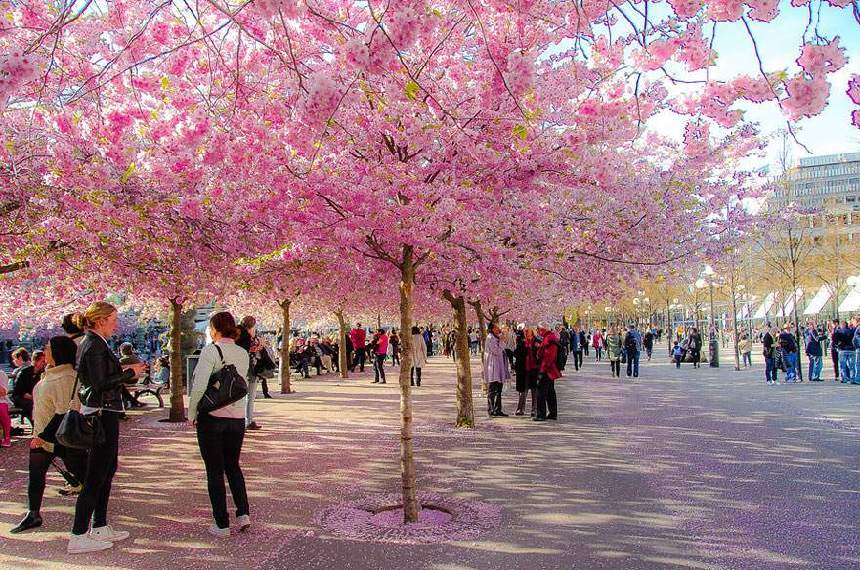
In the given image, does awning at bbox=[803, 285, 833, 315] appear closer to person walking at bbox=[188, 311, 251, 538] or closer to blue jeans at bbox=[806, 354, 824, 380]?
blue jeans at bbox=[806, 354, 824, 380]

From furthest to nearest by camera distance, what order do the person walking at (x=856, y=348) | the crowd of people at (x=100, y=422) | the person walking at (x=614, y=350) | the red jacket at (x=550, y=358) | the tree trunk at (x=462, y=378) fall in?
1. the person walking at (x=614, y=350)
2. the person walking at (x=856, y=348)
3. the red jacket at (x=550, y=358)
4. the tree trunk at (x=462, y=378)
5. the crowd of people at (x=100, y=422)

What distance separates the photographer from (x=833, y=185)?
121438 millimetres

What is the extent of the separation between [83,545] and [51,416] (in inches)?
51.4

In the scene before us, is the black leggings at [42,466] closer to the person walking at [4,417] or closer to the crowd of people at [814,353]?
the person walking at [4,417]

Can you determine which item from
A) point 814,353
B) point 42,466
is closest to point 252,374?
point 42,466

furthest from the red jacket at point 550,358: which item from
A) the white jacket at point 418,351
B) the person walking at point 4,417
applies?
the person walking at point 4,417

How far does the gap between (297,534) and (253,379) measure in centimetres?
617

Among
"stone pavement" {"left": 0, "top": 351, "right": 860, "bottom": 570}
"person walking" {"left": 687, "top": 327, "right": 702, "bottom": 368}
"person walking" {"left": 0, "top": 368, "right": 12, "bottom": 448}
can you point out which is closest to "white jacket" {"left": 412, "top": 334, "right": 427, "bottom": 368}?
"stone pavement" {"left": 0, "top": 351, "right": 860, "bottom": 570}

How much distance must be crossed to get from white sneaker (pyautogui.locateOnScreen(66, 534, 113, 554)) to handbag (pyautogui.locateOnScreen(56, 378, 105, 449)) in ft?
2.36

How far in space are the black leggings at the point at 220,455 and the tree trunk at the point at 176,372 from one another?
8.97 metres

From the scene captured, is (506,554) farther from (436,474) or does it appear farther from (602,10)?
(602,10)

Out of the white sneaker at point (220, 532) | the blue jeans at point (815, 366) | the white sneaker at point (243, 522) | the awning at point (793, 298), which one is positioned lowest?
the white sneaker at point (220, 532)

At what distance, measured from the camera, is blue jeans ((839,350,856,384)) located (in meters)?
19.7

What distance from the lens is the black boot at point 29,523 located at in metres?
6.26
